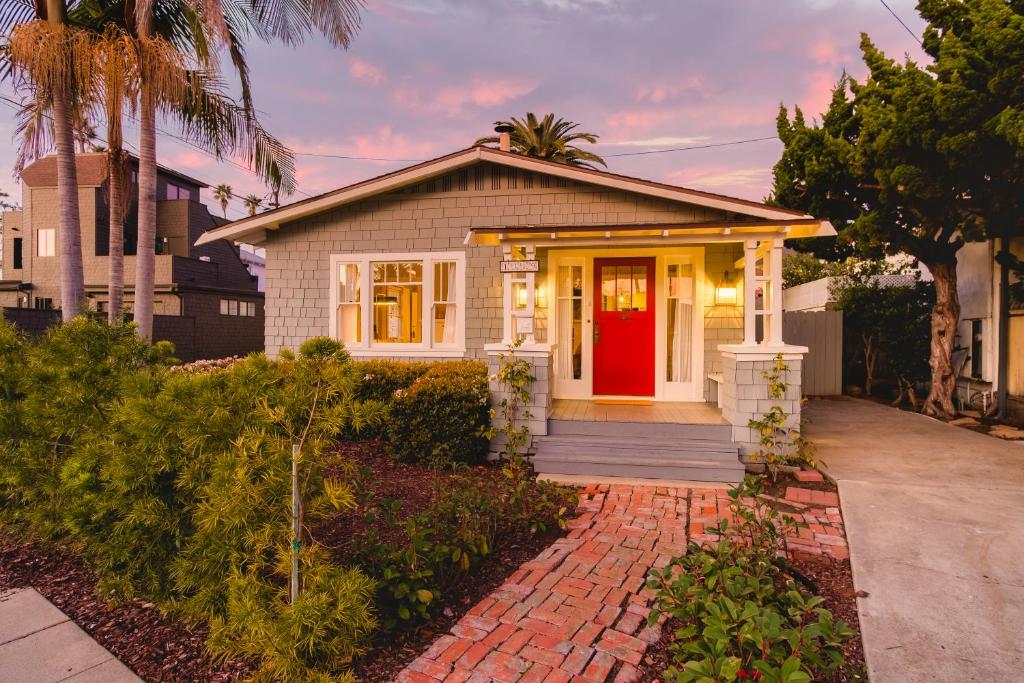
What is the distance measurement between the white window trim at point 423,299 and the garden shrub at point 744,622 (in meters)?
5.69

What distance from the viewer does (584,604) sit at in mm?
3080

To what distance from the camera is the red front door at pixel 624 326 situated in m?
8.30

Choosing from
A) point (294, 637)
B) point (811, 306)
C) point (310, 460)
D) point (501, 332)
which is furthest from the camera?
point (811, 306)

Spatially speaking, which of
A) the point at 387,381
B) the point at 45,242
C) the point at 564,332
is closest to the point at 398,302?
the point at 387,381

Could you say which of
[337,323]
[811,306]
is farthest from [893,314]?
[337,323]

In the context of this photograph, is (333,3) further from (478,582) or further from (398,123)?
(478,582)

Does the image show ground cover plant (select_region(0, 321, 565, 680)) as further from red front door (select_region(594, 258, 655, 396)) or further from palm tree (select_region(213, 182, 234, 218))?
palm tree (select_region(213, 182, 234, 218))

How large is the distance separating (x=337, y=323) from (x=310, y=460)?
Answer: 6547 mm

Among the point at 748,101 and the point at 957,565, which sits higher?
the point at 748,101

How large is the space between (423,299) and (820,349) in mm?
8866

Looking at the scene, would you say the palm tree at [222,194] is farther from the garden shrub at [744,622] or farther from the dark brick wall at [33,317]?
the garden shrub at [744,622]

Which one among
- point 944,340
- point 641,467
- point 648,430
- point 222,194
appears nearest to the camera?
point 641,467

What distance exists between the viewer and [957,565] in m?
3.64

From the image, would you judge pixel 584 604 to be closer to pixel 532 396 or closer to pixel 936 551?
pixel 936 551
